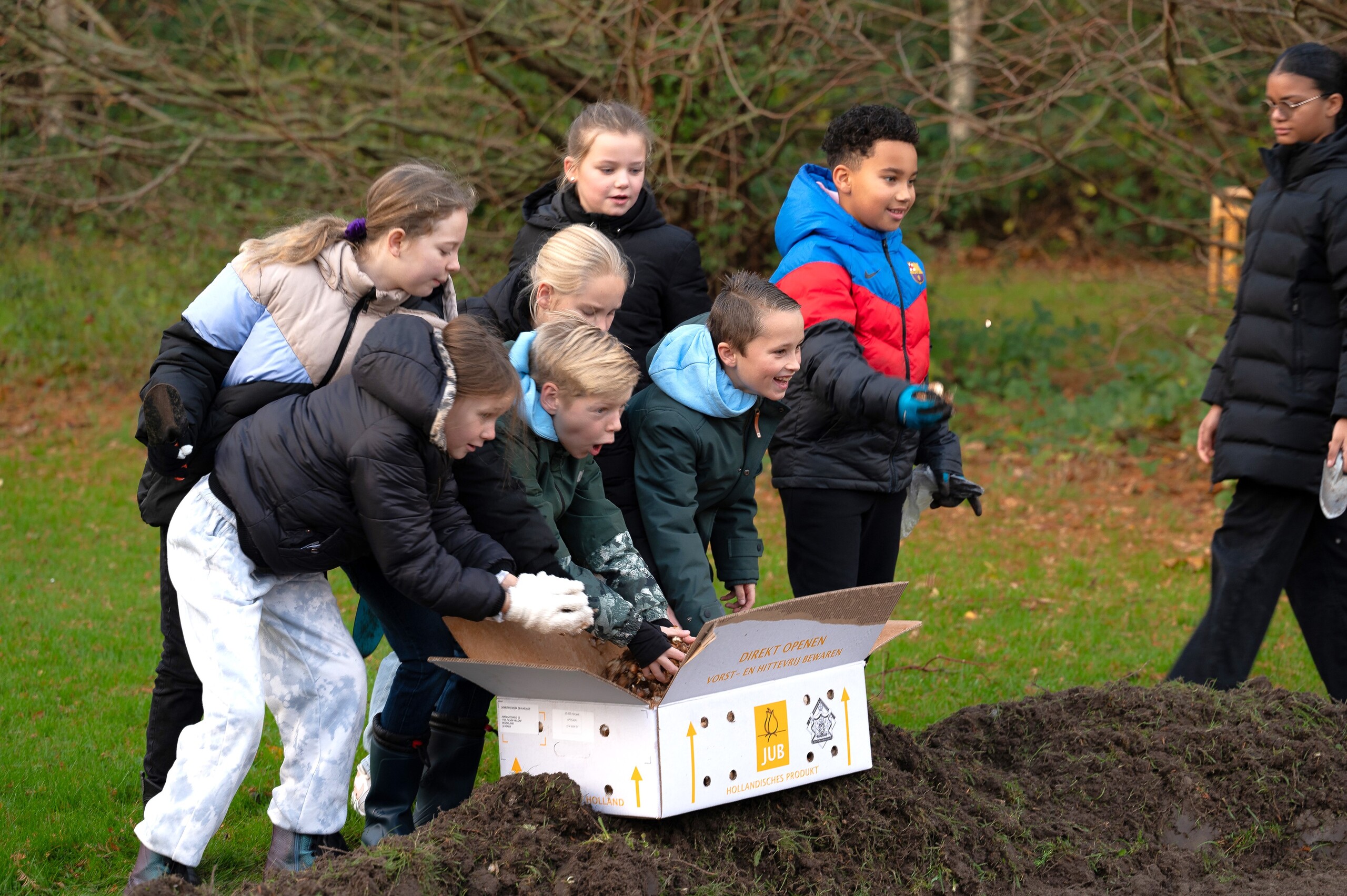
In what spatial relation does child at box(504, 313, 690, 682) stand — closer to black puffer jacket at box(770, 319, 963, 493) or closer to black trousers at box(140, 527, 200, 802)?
black puffer jacket at box(770, 319, 963, 493)

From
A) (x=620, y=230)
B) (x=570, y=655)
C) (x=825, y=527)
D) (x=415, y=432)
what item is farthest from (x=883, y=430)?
(x=415, y=432)

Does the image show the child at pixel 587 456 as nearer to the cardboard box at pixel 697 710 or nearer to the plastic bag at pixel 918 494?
the cardboard box at pixel 697 710

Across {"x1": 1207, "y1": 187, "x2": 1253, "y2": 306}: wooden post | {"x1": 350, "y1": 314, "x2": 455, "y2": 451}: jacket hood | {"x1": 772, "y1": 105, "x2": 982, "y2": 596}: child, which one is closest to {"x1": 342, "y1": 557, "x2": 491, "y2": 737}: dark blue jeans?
{"x1": 350, "y1": 314, "x2": 455, "y2": 451}: jacket hood

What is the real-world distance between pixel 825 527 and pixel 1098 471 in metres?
5.62

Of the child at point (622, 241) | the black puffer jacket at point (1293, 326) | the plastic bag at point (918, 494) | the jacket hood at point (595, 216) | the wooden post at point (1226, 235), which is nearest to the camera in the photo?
the child at point (622, 241)

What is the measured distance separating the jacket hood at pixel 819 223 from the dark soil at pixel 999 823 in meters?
1.41

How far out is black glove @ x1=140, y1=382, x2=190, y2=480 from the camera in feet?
10.0

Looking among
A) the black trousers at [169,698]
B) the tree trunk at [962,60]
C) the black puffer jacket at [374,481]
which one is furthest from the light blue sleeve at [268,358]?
the tree trunk at [962,60]

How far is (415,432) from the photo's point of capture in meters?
2.94

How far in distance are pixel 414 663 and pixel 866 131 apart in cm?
199

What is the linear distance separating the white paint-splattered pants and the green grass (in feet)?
1.39

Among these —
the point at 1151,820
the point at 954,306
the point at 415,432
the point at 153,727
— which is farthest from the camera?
the point at 954,306

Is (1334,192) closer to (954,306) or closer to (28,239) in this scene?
(954,306)

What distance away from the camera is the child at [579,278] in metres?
3.46
